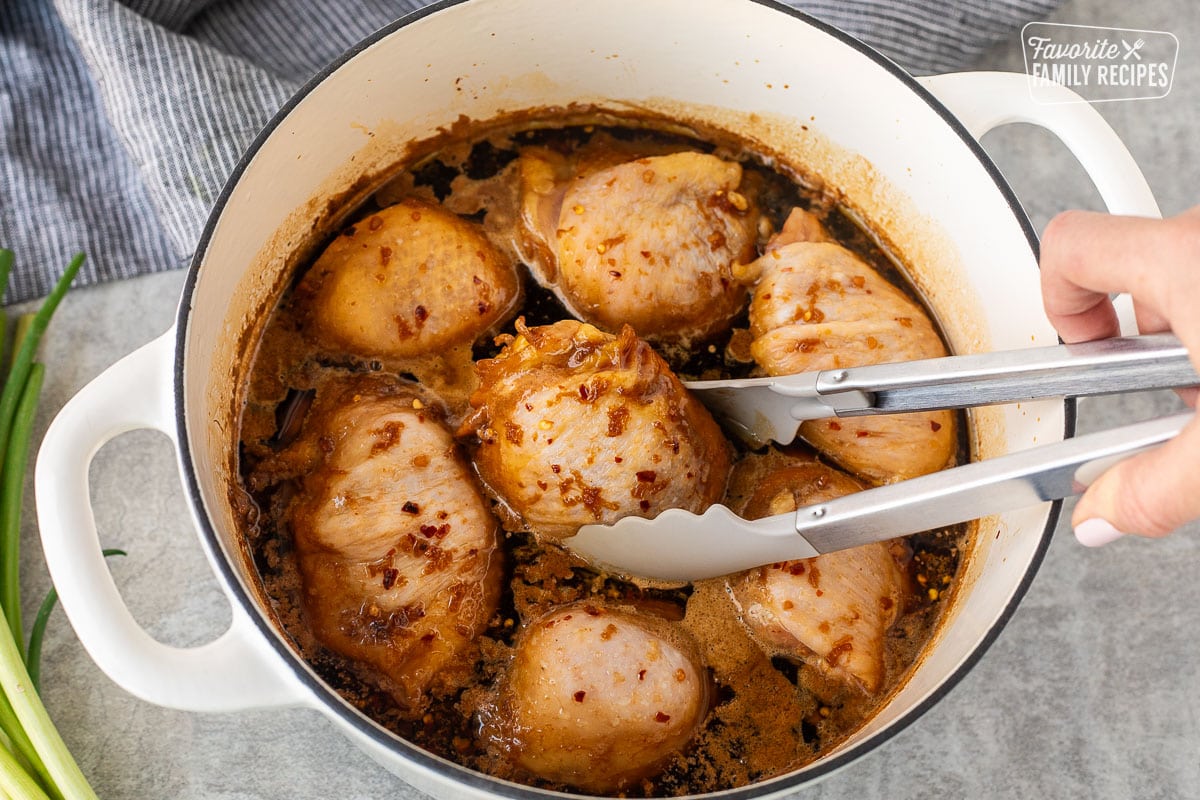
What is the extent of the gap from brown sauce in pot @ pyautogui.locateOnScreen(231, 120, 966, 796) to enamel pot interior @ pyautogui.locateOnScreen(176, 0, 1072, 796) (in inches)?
2.7

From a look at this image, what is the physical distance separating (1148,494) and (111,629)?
1480 mm

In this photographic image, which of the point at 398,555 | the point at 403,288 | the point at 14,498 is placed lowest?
the point at 14,498

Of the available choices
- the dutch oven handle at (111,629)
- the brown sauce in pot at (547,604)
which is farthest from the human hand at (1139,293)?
the dutch oven handle at (111,629)

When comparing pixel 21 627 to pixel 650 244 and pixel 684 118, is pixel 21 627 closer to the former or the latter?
pixel 650 244

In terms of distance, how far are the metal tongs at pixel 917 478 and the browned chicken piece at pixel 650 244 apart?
0.76ft

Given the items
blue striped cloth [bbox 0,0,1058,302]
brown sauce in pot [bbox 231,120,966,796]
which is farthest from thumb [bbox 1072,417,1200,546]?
blue striped cloth [bbox 0,0,1058,302]

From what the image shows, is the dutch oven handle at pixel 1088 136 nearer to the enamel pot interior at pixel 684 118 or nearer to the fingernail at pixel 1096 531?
→ the enamel pot interior at pixel 684 118

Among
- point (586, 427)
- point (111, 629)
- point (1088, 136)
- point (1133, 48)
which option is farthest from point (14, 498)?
point (1133, 48)

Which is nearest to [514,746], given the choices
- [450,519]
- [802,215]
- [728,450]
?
[450,519]

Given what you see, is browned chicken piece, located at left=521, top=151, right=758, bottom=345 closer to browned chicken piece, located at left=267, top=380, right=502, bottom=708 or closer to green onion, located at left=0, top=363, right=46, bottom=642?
browned chicken piece, located at left=267, top=380, right=502, bottom=708

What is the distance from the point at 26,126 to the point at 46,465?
1444 millimetres

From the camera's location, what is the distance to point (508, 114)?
2.45 metres

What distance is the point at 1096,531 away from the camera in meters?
1.52

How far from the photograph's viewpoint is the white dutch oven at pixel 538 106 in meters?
1.58
